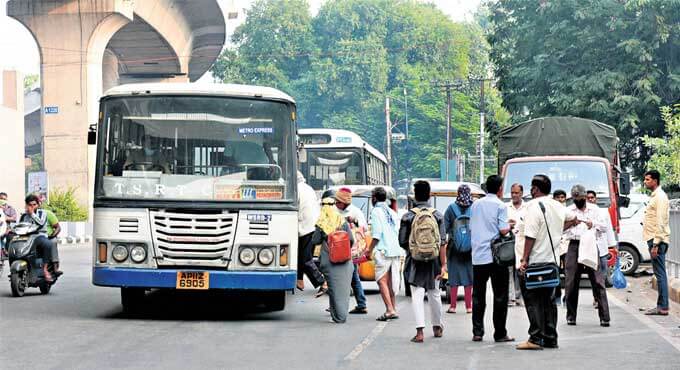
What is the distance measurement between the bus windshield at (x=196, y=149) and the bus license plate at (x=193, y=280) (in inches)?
35.3

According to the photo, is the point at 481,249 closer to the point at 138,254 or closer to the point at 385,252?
the point at 385,252

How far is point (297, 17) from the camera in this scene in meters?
97.8

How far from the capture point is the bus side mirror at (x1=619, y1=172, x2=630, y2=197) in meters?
21.1

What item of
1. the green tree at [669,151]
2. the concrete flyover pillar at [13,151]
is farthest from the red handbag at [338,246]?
the concrete flyover pillar at [13,151]

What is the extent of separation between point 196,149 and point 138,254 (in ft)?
4.78

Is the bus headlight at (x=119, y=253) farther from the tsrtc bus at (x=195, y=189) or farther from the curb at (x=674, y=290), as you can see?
the curb at (x=674, y=290)

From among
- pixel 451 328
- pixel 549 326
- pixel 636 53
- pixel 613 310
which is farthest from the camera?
pixel 636 53

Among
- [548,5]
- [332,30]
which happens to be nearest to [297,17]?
[332,30]

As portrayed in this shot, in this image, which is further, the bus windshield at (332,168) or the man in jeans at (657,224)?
the bus windshield at (332,168)

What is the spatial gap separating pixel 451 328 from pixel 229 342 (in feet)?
9.93

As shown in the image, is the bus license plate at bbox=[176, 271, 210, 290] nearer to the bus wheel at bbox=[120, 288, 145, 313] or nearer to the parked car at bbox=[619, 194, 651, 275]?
the bus wheel at bbox=[120, 288, 145, 313]

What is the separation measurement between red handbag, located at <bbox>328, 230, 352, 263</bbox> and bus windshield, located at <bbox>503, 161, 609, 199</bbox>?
767 centimetres

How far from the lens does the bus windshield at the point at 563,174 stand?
843 inches

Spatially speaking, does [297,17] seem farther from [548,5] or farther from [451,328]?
[451,328]
